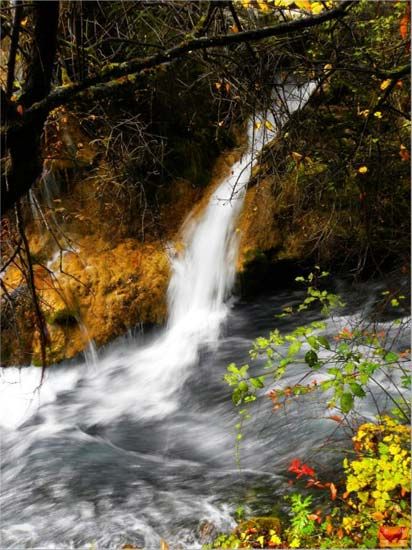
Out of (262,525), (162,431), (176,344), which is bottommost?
(162,431)

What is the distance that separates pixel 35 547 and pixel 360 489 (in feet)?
7.38

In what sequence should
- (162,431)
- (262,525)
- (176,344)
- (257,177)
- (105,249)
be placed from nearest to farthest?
(262,525) < (257,177) < (162,431) < (176,344) < (105,249)

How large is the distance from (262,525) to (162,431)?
206cm

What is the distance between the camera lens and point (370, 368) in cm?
234

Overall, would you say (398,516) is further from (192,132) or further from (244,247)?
(192,132)

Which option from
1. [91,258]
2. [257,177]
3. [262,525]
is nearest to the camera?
[262,525]

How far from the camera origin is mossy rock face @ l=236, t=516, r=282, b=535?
277 cm

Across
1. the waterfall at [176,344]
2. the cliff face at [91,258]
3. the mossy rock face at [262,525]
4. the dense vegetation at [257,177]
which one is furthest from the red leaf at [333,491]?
the cliff face at [91,258]

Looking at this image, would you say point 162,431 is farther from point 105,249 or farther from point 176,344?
point 105,249

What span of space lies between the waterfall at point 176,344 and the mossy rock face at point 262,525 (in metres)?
2.27

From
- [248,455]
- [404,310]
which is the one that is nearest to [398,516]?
[248,455]

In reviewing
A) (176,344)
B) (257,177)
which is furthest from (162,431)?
(257,177)

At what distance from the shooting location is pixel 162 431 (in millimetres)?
4691

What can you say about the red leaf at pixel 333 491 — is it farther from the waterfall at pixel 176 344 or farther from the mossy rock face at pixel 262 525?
the waterfall at pixel 176 344
